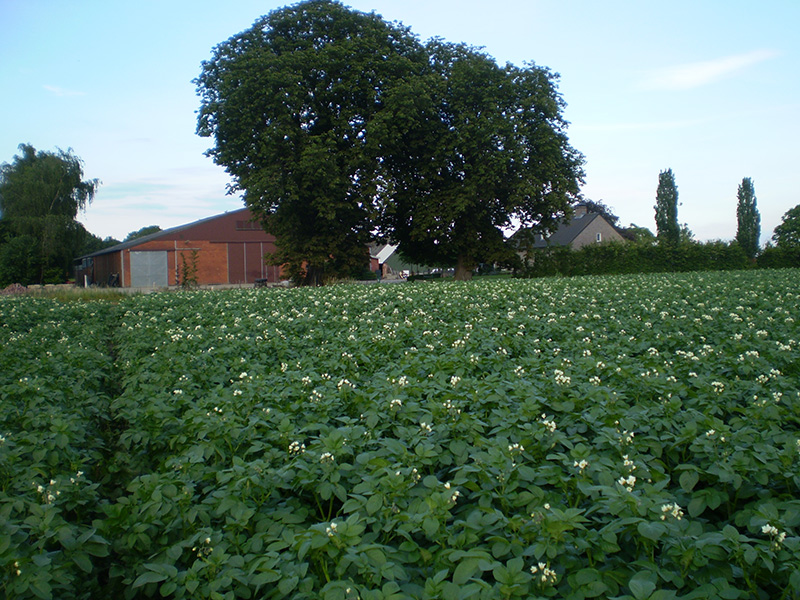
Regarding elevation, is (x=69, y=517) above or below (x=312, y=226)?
below

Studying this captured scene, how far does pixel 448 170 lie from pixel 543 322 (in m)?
26.8

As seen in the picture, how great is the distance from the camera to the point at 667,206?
68.0 m

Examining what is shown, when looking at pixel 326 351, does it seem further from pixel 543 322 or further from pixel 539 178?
pixel 539 178

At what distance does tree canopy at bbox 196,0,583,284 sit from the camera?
28438 millimetres

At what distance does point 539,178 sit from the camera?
108ft

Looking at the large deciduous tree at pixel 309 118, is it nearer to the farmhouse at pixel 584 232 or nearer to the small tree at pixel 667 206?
the farmhouse at pixel 584 232

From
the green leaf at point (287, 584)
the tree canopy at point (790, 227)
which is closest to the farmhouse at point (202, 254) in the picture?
the green leaf at point (287, 584)

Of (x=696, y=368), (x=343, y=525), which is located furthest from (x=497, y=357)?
(x=343, y=525)

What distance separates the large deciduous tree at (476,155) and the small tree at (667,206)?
126 ft

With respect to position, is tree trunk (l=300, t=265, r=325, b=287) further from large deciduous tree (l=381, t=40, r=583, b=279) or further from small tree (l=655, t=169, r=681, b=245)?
small tree (l=655, t=169, r=681, b=245)

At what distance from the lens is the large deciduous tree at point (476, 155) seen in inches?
1241

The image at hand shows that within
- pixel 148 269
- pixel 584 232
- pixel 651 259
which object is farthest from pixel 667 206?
pixel 148 269

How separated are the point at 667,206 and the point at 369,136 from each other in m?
51.9

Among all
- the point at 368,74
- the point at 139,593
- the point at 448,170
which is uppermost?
the point at 368,74
